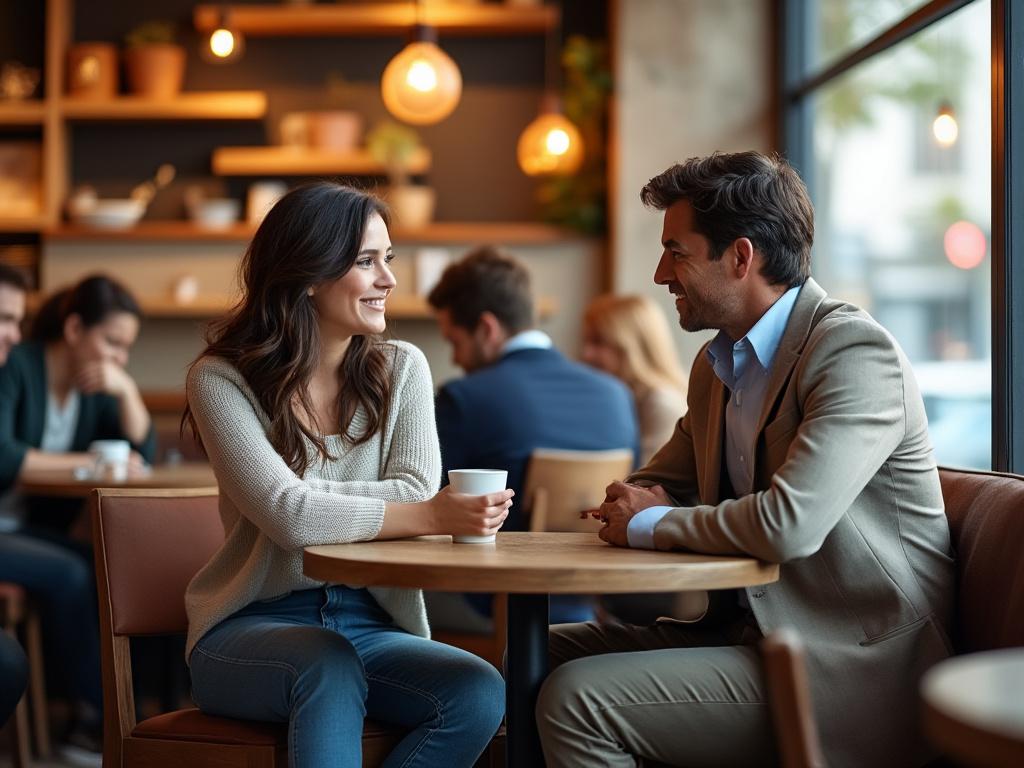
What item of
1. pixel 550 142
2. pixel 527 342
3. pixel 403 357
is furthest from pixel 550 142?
pixel 403 357

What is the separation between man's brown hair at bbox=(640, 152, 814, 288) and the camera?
2.18 metres

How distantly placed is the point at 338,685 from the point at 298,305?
71 centimetres

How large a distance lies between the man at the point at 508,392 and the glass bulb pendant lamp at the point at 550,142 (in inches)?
56.0

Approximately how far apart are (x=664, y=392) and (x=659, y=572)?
2.89 m

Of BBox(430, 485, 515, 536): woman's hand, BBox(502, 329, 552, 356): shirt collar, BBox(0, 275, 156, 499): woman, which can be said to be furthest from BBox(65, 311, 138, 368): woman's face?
BBox(430, 485, 515, 536): woman's hand

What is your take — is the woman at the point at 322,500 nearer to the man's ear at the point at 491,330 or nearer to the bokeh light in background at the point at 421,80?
the man's ear at the point at 491,330

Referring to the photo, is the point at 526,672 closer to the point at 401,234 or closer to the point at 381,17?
the point at 401,234

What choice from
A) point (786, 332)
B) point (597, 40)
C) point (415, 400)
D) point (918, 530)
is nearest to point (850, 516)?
point (918, 530)

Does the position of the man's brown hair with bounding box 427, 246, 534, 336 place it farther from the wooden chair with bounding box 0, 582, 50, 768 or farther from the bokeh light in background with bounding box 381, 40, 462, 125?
the wooden chair with bounding box 0, 582, 50, 768

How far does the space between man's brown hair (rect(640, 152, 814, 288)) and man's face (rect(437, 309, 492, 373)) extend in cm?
168

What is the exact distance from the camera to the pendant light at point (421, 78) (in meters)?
4.50

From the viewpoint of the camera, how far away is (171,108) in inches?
232

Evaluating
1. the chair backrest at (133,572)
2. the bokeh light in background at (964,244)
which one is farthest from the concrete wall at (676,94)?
the chair backrest at (133,572)

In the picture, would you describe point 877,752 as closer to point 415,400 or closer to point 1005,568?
point 1005,568
